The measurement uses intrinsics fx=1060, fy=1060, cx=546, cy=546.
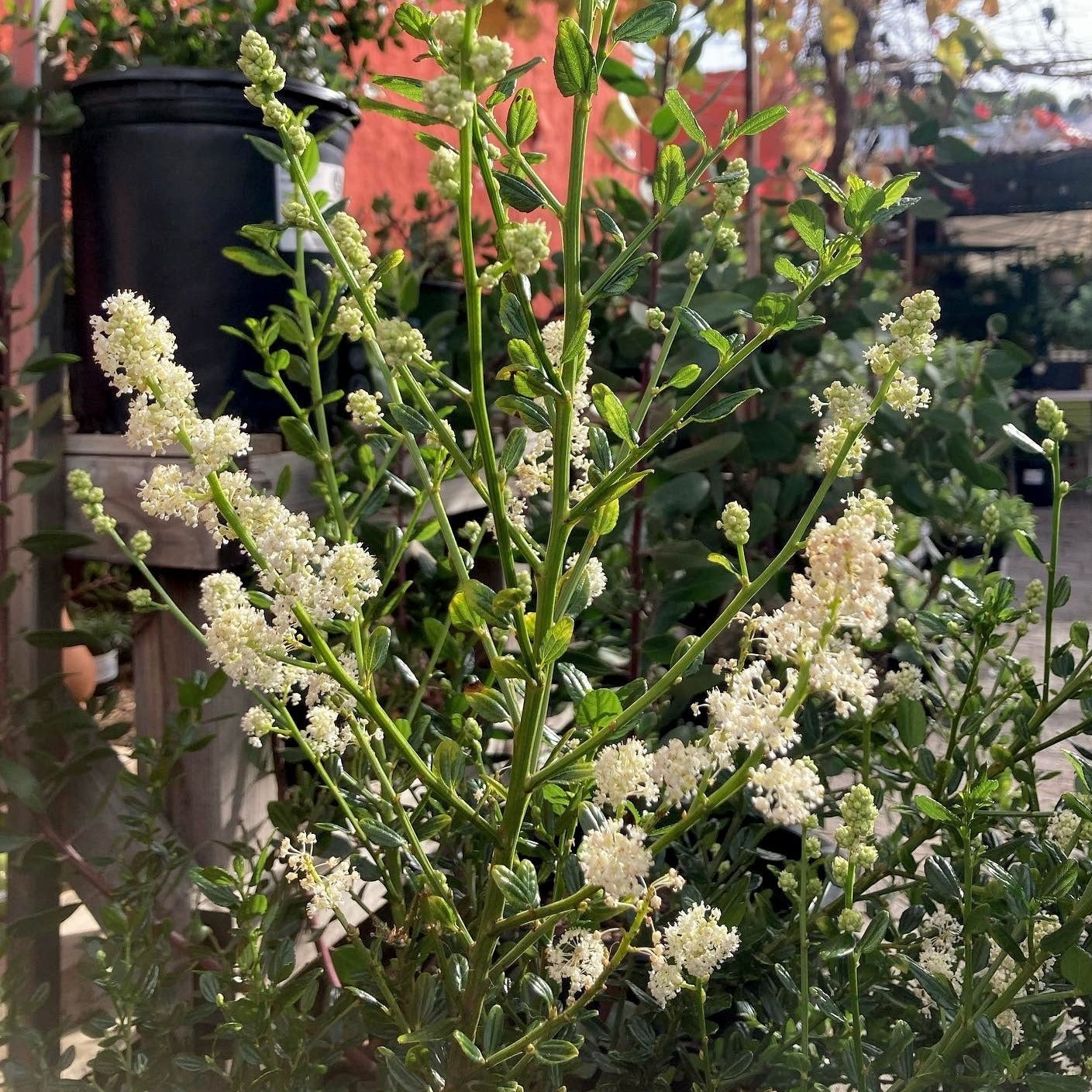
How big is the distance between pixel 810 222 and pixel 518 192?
152 millimetres

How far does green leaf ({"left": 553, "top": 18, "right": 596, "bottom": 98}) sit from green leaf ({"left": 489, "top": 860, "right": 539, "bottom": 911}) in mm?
393

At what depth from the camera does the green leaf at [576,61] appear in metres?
0.49

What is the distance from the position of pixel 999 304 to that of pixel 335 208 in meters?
5.34

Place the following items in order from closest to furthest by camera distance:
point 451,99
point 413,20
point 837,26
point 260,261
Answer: point 451,99
point 413,20
point 260,261
point 837,26

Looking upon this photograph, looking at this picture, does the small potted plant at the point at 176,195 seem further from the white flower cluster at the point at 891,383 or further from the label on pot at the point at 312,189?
the white flower cluster at the point at 891,383

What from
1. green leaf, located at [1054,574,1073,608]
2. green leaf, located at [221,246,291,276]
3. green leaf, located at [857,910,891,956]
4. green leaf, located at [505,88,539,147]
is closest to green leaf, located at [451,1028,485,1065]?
green leaf, located at [857,910,891,956]

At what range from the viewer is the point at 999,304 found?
5.62 meters

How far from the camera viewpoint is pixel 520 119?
0.57 m

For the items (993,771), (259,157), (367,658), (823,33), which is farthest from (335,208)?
(823,33)

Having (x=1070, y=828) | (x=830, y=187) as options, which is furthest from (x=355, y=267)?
(x=1070, y=828)

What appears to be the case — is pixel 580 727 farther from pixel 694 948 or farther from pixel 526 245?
pixel 526 245

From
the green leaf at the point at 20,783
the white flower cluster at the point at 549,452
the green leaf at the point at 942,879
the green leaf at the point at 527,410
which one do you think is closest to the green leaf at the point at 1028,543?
the green leaf at the point at 942,879

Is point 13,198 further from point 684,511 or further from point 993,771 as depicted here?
point 993,771

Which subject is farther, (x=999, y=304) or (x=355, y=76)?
(x=999, y=304)
